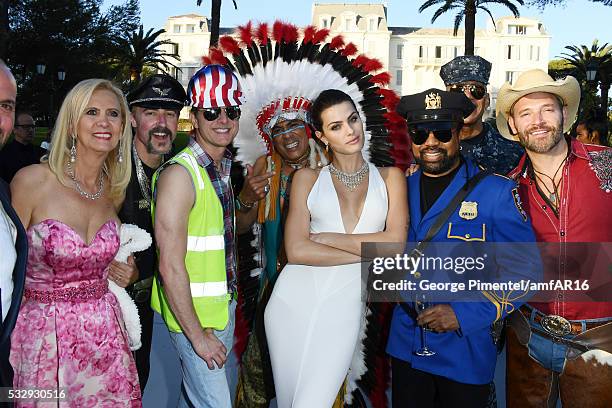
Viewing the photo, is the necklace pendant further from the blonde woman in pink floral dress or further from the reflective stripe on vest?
the reflective stripe on vest

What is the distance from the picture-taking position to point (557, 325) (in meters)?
3.14

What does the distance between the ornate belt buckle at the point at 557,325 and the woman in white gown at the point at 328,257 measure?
91 cm

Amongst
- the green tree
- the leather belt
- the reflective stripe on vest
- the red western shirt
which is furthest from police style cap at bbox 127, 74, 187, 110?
the green tree

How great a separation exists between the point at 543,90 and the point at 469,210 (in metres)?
0.87

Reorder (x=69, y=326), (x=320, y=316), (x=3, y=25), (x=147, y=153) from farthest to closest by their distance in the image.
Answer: (x=3, y=25) < (x=147, y=153) < (x=320, y=316) < (x=69, y=326)

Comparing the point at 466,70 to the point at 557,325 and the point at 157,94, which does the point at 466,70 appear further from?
the point at 157,94

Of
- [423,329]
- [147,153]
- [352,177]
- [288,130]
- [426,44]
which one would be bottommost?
[423,329]

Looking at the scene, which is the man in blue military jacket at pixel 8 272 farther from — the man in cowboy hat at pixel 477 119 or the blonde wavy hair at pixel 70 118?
the man in cowboy hat at pixel 477 119

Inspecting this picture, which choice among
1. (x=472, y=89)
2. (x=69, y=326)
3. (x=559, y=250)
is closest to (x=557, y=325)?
(x=559, y=250)

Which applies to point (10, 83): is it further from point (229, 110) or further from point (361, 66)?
point (361, 66)

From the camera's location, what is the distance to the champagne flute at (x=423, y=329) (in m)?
3.03

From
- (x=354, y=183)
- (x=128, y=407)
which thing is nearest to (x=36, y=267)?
(x=128, y=407)

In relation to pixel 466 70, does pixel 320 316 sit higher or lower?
lower

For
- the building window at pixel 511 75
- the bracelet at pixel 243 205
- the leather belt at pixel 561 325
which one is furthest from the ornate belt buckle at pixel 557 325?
the building window at pixel 511 75
